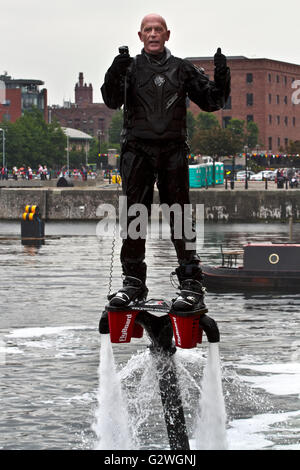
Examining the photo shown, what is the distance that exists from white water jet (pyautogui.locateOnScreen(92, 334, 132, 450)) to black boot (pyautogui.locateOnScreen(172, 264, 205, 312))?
2.71 feet

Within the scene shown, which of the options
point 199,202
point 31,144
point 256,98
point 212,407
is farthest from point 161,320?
point 256,98

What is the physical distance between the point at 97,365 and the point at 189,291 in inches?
637

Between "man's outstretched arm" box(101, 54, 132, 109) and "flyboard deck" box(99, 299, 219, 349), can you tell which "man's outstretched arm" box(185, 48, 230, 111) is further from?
"flyboard deck" box(99, 299, 219, 349)

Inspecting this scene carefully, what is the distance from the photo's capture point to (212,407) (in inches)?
394

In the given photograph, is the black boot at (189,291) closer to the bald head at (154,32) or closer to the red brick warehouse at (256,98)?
the bald head at (154,32)

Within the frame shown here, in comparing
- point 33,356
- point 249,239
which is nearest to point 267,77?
point 249,239

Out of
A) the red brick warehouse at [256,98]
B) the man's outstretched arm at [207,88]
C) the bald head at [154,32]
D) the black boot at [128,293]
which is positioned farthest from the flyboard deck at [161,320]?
the red brick warehouse at [256,98]

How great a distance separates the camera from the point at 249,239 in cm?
6994

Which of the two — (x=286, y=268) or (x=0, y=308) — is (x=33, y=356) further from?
(x=286, y=268)

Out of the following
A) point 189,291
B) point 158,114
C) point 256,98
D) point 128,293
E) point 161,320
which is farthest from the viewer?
point 256,98

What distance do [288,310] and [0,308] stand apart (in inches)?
419

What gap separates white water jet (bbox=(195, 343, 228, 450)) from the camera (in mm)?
9633

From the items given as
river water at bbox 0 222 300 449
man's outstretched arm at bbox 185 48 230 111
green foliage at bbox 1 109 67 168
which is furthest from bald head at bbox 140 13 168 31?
green foliage at bbox 1 109 67 168

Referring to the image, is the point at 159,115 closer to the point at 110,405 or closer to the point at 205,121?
the point at 110,405
